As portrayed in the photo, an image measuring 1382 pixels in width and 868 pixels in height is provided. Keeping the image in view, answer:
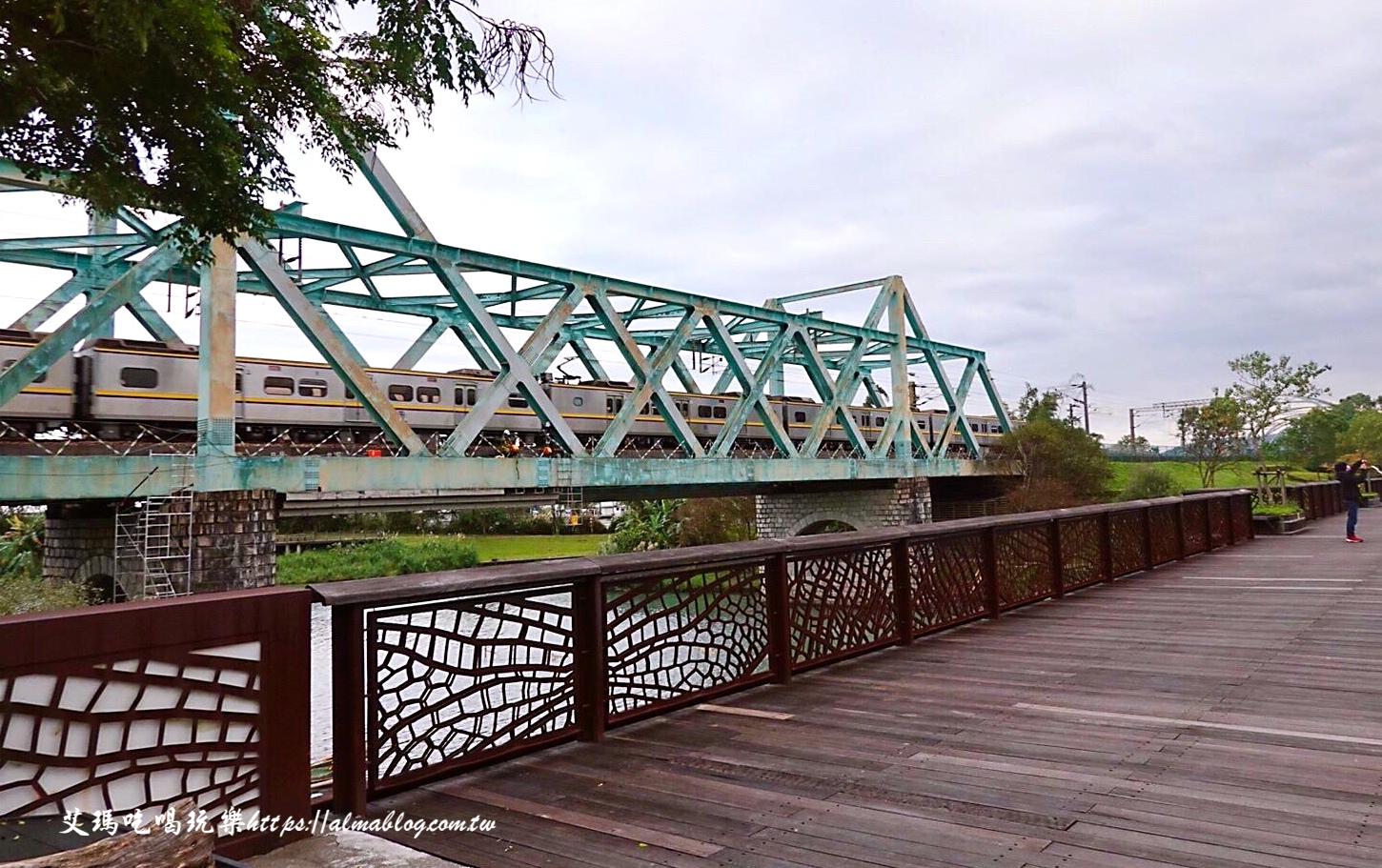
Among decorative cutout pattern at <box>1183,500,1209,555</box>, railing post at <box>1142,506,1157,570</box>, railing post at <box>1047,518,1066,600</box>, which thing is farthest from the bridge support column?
railing post at <box>1047,518,1066,600</box>

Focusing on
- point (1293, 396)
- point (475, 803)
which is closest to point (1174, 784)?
point (475, 803)

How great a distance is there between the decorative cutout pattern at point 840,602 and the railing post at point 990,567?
147 cm

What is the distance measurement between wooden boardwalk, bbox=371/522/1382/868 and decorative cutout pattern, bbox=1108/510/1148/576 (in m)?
3.92

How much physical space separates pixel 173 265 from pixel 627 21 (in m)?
15.2

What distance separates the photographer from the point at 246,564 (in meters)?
17.2

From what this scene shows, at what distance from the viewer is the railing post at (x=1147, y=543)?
10.2m

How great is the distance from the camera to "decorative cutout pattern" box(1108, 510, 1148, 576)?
9586mm

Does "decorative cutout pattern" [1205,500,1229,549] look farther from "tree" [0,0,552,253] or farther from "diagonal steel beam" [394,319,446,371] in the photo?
"diagonal steel beam" [394,319,446,371]

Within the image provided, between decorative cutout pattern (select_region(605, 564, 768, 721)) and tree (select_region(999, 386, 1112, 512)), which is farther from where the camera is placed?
tree (select_region(999, 386, 1112, 512))

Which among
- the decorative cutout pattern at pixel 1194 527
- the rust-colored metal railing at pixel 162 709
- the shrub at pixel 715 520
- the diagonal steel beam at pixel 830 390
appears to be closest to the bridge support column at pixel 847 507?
the shrub at pixel 715 520

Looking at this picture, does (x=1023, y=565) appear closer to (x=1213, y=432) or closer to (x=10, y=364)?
(x=10, y=364)

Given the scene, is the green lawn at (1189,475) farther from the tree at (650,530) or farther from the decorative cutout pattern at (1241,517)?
the decorative cutout pattern at (1241,517)

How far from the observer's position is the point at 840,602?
5.56 m

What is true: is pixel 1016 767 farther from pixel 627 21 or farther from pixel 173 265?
pixel 173 265
